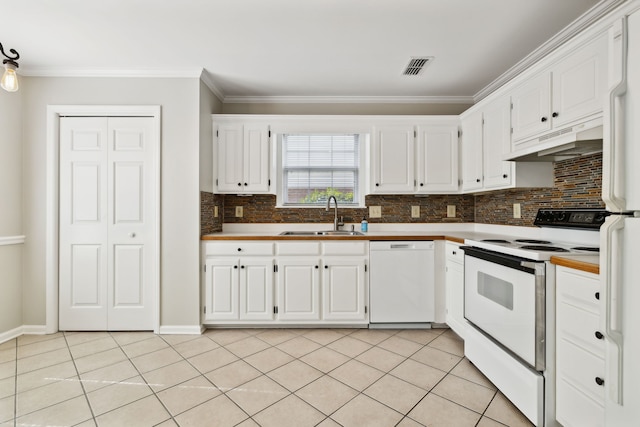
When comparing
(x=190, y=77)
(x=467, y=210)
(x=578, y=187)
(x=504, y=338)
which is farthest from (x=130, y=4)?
(x=467, y=210)

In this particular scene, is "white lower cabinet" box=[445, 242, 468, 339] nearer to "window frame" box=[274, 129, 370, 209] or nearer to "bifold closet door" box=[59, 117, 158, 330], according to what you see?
"window frame" box=[274, 129, 370, 209]

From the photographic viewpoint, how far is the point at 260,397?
1.84m

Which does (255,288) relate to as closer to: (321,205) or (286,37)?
(321,205)

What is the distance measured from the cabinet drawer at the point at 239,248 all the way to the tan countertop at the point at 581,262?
6.98 ft

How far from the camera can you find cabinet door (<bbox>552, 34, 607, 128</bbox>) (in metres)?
1.61

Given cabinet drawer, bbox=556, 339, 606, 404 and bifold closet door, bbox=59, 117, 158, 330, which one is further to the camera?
bifold closet door, bbox=59, 117, 158, 330

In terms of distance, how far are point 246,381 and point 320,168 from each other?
231 centimetres

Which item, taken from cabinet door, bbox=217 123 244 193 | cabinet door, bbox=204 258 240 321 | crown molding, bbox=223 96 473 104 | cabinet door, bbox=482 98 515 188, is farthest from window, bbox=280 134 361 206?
cabinet door, bbox=482 98 515 188

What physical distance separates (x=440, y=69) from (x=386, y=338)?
2.50 meters

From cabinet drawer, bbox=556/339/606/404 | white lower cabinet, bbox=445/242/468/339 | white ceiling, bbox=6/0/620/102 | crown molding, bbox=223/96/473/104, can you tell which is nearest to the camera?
cabinet drawer, bbox=556/339/606/404

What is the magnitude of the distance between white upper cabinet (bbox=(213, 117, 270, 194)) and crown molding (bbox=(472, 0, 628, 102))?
237 centimetres

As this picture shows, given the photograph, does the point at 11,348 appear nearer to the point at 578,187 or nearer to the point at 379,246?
the point at 379,246

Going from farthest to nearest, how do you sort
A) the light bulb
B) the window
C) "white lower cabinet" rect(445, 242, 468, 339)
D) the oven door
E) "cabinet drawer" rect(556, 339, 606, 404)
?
the window, "white lower cabinet" rect(445, 242, 468, 339), the light bulb, the oven door, "cabinet drawer" rect(556, 339, 606, 404)

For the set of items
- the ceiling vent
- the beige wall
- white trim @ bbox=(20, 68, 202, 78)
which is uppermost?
the ceiling vent
